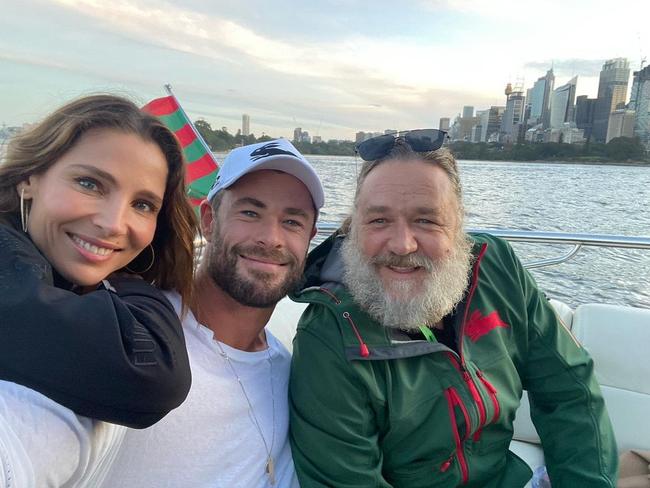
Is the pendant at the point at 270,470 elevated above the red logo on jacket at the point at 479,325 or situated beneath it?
situated beneath

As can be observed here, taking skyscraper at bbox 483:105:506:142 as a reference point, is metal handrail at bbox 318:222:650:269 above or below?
below

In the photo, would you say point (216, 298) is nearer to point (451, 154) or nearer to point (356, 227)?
point (356, 227)

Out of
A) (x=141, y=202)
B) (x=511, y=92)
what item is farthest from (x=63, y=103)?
(x=511, y=92)

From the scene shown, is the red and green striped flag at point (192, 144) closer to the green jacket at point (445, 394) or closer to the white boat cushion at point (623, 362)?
the green jacket at point (445, 394)

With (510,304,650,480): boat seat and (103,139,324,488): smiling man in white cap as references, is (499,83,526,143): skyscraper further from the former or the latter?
(103,139,324,488): smiling man in white cap

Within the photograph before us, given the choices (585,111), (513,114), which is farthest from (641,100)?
(513,114)

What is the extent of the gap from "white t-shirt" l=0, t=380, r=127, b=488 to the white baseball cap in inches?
39.6

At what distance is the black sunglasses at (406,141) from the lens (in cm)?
182

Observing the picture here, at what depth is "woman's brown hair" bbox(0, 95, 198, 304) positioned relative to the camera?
4.01 feet

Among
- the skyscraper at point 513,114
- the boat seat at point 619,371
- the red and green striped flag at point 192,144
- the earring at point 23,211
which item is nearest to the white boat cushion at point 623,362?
the boat seat at point 619,371

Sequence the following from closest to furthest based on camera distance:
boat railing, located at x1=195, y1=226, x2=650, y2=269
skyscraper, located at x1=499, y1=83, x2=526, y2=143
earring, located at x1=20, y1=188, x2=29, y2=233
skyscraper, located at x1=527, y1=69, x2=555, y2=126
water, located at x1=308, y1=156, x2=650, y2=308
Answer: earring, located at x1=20, y1=188, x2=29, y2=233, boat railing, located at x1=195, y1=226, x2=650, y2=269, water, located at x1=308, y1=156, x2=650, y2=308, skyscraper, located at x1=499, y1=83, x2=526, y2=143, skyscraper, located at x1=527, y1=69, x2=555, y2=126

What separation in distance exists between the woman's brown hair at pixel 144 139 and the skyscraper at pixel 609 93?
2734 centimetres

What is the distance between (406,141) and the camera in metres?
1.84

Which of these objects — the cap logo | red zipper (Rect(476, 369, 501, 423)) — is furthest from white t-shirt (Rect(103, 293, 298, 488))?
red zipper (Rect(476, 369, 501, 423))
